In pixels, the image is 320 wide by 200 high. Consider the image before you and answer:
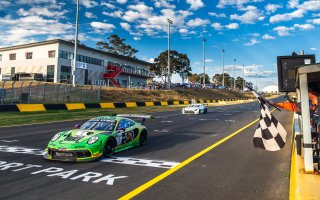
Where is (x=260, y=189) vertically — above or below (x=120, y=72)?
below

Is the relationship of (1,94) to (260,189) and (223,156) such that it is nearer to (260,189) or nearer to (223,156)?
(223,156)

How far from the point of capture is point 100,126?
31.8ft

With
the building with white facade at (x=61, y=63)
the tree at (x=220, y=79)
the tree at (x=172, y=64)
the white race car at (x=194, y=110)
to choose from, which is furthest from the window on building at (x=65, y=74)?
the tree at (x=220, y=79)

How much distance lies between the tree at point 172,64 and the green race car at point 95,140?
88.7 meters

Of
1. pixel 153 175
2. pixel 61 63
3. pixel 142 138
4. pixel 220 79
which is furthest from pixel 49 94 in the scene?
pixel 220 79

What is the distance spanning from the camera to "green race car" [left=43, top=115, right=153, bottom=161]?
26.3 ft

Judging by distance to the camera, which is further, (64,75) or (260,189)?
(64,75)

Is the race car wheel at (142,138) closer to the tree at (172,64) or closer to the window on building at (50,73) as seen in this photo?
the window on building at (50,73)

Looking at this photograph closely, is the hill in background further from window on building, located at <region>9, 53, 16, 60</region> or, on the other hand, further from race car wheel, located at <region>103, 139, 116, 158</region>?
race car wheel, located at <region>103, 139, 116, 158</region>

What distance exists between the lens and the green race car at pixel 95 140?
8023 mm

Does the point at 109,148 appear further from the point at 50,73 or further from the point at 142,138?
the point at 50,73

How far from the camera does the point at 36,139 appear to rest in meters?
12.1

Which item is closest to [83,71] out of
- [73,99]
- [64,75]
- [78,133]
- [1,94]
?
[64,75]

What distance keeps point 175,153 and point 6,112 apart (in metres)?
16.6
